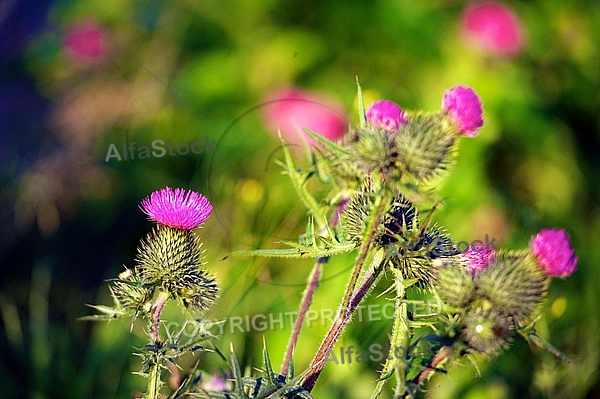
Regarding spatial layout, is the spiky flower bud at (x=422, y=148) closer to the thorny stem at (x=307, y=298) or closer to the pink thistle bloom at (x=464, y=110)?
the pink thistle bloom at (x=464, y=110)

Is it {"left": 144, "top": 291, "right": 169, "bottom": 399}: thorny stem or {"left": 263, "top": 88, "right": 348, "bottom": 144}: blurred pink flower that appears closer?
{"left": 144, "top": 291, "right": 169, "bottom": 399}: thorny stem

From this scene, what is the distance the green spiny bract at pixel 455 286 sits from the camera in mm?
1234

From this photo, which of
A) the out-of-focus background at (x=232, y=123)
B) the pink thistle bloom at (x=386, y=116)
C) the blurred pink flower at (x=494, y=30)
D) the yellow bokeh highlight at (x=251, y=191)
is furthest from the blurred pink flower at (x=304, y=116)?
the pink thistle bloom at (x=386, y=116)

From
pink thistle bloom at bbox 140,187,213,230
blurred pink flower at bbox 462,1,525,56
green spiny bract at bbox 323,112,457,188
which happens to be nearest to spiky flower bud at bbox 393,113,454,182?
green spiny bract at bbox 323,112,457,188

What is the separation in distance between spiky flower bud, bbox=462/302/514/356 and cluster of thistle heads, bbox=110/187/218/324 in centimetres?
47

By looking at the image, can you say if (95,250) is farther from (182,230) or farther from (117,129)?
(182,230)

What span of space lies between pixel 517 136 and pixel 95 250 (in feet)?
6.97

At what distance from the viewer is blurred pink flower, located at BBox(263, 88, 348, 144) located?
2.70 meters

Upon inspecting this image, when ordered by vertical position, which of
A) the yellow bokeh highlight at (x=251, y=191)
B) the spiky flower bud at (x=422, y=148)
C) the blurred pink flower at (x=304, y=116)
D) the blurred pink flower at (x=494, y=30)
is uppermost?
the blurred pink flower at (x=494, y=30)

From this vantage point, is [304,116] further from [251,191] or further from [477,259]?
[477,259]

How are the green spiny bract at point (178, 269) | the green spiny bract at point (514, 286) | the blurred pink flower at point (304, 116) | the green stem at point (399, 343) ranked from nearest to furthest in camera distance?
the green stem at point (399, 343), the green spiny bract at point (514, 286), the green spiny bract at point (178, 269), the blurred pink flower at point (304, 116)

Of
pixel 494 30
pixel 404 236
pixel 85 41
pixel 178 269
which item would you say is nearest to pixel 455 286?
pixel 404 236

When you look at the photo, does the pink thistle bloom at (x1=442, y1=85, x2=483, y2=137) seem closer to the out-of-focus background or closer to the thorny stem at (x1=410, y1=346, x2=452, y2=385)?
the thorny stem at (x1=410, y1=346, x2=452, y2=385)

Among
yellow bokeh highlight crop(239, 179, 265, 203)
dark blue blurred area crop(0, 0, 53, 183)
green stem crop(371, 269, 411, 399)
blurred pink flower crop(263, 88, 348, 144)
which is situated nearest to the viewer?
green stem crop(371, 269, 411, 399)
